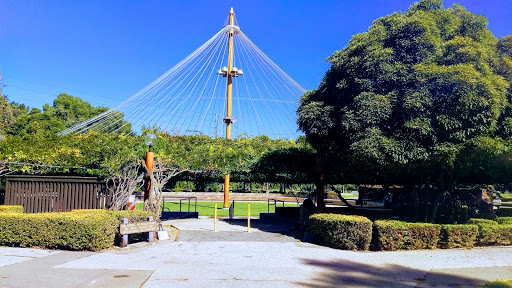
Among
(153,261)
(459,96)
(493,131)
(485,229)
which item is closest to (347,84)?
(459,96)

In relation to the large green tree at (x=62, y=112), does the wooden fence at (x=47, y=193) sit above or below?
below

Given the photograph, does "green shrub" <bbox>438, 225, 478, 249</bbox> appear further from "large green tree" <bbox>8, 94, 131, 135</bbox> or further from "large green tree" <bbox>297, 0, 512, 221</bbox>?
"large green tree" <bbox>8, 94, 131, 135</bbox>

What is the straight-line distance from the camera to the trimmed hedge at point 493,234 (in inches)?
408

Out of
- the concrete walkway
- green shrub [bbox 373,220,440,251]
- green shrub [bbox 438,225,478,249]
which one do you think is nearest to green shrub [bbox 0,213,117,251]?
the concrete walkway

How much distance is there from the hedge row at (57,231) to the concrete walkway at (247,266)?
0.27 metres

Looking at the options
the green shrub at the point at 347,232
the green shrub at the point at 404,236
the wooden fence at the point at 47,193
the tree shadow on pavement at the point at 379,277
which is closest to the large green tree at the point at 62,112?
the wooden fence at the point at 47,193

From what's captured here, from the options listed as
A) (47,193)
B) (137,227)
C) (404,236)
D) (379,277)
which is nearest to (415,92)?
(404,236)

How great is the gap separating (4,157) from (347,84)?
11.7 meters

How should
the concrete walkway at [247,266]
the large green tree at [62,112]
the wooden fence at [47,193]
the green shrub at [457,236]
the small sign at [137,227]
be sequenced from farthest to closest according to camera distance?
the large green tree at [62,112], the wooden fence at [47,193], the green shrub at [457,236], the small sign at [137,227], the concrete walkway at [247,266]

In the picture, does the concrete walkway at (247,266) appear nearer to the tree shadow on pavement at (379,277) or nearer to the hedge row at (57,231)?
the tree shadow on pavement at (379,277)

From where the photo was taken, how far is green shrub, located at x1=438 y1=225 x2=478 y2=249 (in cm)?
994

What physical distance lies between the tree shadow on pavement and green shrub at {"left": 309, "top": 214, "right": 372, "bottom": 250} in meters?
1.74

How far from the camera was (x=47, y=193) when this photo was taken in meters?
12.6

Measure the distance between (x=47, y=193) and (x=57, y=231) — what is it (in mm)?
4638
